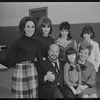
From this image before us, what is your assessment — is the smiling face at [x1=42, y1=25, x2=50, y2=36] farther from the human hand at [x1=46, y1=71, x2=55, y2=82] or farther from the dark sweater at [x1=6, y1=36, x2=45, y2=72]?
the human hand at [x1=46, y1=71, x2=55, y2=82]

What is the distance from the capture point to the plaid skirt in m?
1.83

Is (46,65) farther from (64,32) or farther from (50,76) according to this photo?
(64,32)

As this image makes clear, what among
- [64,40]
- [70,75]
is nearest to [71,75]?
[70,75]

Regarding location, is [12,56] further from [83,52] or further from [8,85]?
[8,85]

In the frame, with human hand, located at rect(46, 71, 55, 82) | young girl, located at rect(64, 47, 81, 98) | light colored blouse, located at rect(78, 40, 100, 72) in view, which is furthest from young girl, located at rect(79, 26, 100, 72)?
human hand, located at rect(46, 71, 55, 82)

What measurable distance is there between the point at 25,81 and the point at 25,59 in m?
0.19

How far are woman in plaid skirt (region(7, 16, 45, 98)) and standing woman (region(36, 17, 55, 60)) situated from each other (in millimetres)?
86

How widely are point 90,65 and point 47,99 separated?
500 millimetres

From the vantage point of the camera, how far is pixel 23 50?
1.81 meters

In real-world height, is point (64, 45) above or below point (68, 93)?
above

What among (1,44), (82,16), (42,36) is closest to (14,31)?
(1,44)

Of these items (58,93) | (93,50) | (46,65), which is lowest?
(58,93)

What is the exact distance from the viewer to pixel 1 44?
18.1ft

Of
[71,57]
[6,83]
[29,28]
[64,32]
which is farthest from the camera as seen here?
[6,83]
